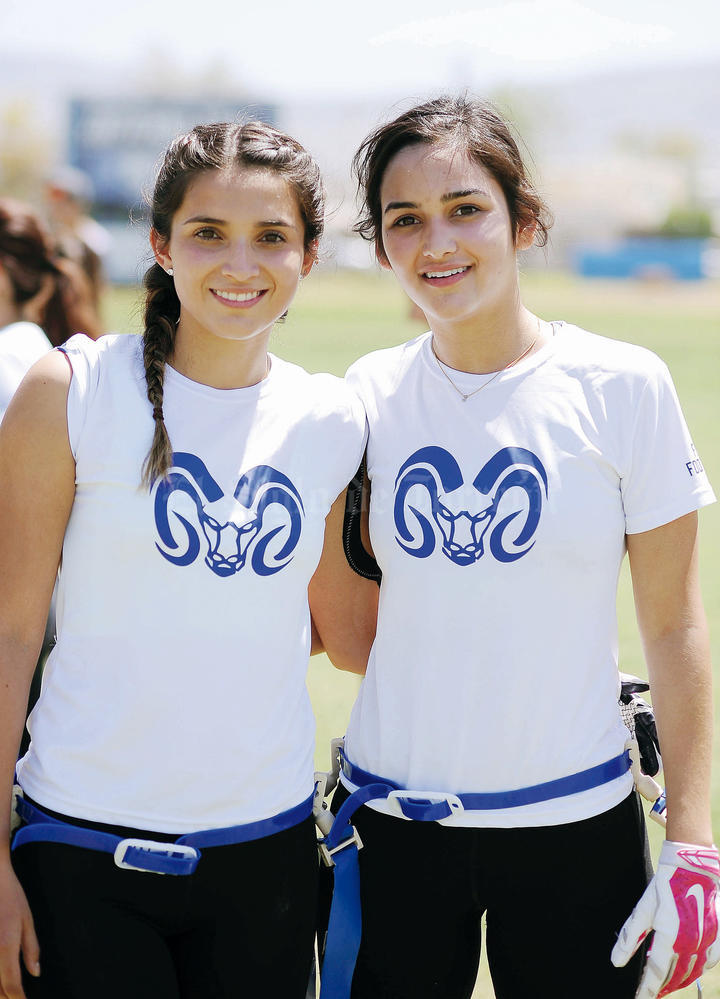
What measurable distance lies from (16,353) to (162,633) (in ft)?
6.48

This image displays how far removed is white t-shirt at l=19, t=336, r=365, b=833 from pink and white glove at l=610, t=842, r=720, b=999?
67 centimetres

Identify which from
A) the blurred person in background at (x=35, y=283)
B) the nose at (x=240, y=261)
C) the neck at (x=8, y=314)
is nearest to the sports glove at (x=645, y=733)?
the nose at (x=240, y=261)

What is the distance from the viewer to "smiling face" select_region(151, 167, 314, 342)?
7.11ft

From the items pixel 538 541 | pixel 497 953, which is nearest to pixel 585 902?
pixel 497 953

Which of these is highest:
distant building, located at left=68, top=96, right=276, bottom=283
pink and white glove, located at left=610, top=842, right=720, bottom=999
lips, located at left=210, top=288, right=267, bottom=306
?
distant building, located at left=68, top=96, right=276, bottom=283

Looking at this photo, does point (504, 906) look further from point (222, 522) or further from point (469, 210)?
point (469, 210)

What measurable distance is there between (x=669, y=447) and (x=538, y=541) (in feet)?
0.97

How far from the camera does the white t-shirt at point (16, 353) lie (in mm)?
3629

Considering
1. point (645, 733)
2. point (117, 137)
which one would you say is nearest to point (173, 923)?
point (645, 733)

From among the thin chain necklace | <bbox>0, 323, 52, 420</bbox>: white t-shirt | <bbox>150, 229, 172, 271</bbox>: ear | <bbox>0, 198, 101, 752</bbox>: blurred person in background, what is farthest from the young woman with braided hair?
<bbox>0, 198, 101, 752</bbox>: blurred person in background

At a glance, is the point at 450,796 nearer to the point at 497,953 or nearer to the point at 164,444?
the point at 497,953

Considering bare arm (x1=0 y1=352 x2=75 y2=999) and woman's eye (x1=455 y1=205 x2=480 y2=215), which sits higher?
woman's eye (x1=455 y1=205 x2=480 y2=215)

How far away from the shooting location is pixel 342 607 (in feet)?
8.14

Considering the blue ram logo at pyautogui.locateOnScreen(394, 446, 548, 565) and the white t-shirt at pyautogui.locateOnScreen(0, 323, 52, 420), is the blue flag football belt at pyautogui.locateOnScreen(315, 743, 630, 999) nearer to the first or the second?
the blue ram logo at pyautogui.locateOnScreen(394, 446, 548, 565)
